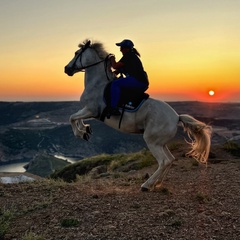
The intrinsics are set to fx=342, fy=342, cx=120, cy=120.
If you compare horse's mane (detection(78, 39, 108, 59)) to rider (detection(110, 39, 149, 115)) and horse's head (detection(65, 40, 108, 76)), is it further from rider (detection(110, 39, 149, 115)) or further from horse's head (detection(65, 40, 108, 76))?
rider (detection(110, 39, 149, 115))

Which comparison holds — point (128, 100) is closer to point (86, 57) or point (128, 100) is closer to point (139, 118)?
point (139, 118)

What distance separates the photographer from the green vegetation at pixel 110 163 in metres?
19.1

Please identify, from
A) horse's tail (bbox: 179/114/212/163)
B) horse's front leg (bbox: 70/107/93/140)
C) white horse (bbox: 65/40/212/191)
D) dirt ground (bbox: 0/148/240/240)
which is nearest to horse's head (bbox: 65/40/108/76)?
white horse (bbox: 65/40/212/191)

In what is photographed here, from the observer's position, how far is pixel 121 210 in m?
7.61

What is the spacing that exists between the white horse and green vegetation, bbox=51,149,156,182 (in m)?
8.63

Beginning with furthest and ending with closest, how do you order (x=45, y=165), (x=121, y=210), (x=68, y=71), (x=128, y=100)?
(x=45, y=165) → (x=68, y=71) → (x=128, y=100) → (x=121, y=210)

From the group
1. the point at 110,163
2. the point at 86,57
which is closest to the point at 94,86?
the point at 86,57

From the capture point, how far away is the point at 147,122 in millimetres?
9383

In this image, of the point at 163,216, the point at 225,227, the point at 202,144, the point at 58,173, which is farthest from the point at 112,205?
the point at 58,173

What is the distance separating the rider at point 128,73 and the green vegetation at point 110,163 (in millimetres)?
9394

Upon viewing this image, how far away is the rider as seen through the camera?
9289 millimetres

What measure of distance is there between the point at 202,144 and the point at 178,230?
4.05 m

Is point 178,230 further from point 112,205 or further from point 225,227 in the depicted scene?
point 112,205

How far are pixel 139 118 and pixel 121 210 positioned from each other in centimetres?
274
